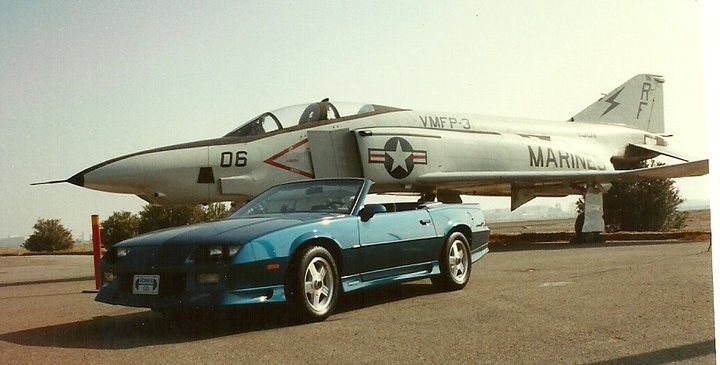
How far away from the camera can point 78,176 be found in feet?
31.8

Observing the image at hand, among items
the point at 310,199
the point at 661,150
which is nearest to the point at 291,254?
the point at 310,199

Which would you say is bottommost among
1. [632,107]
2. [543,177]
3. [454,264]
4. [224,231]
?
[454,264]

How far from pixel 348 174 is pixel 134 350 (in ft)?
29.1

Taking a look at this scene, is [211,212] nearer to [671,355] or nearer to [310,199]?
[310,199]

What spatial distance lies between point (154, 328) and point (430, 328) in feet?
6.96

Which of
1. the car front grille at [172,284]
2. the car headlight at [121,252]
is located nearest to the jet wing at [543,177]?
the car headlight at [121,252]

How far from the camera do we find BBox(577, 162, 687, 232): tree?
23.5 meters

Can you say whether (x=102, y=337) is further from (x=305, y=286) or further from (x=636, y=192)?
(x=636, y=192)

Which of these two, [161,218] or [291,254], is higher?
[161,218]

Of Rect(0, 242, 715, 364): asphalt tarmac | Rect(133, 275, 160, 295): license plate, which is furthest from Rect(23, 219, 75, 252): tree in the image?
Rect(133, 275, 160, 295): license plate

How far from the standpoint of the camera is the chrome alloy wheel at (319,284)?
5195 mm

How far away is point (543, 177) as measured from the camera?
50.1 ft

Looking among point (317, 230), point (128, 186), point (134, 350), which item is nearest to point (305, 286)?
point (317, 230)

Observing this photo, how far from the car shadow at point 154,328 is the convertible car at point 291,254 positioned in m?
0.22
